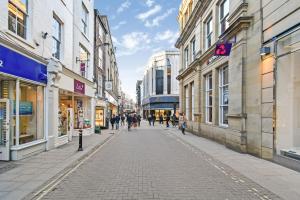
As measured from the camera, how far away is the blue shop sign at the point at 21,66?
9.21 meters

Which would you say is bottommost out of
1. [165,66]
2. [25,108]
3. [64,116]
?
[64,116]

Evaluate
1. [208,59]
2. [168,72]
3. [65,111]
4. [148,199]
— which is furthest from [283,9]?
[168,72]

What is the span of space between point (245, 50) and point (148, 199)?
8935 millimetres

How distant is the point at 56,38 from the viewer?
15219 mm

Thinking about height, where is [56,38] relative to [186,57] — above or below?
below

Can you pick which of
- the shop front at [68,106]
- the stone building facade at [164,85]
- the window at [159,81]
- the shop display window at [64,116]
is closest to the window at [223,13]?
the shop front at [68,106]

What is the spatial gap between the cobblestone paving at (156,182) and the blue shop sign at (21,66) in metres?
3.99

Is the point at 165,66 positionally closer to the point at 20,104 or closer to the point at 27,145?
the point at 20,104

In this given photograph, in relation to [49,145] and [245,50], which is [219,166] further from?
[49,145]

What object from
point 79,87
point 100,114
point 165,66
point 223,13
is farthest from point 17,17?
point 165,66

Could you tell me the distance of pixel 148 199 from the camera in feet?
18.8

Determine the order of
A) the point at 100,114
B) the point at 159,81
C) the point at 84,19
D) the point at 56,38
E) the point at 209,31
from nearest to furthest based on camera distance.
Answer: the point at 56,38
the point at 209,31
the point at 84,19
the point at 100,114
the point at 159,81

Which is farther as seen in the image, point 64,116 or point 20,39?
point 64,116

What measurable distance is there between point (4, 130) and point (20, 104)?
1148mm
